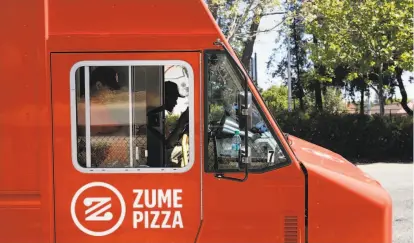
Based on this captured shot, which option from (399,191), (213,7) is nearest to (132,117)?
(399,191)

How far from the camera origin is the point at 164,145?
319 centimetres

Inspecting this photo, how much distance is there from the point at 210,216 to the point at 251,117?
738 millimetres

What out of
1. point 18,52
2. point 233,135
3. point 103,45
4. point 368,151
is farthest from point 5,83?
point 368,151

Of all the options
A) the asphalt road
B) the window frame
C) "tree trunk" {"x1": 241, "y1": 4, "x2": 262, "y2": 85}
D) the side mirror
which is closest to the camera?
the side mirror

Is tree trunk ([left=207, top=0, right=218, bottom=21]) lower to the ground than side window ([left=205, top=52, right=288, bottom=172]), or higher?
higher

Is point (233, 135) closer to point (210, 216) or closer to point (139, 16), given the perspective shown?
point (210, 216)

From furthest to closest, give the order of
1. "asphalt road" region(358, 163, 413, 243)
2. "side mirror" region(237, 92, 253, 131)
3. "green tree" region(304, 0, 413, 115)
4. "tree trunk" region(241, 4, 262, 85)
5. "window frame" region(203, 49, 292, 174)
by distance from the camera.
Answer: "green tree" region(304, 0, 413, 115), "tree trunk" region(241, 4, 262, 85), "asphalt road" region(358, 163, 413, 243), "window frame" region(203, 49, 292, 174), "side mirror" region(237, 92, 253, 131)

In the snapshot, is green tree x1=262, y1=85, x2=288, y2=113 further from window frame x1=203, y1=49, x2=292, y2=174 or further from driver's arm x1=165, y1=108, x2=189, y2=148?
driver's arm x1=165, y1=108, x2=189, y2=148

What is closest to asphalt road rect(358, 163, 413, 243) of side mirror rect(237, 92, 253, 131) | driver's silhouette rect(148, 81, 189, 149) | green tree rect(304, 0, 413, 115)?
green tree rect(304, 0, 413, 115)

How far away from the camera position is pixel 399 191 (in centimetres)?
956

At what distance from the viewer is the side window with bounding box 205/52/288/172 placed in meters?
3.11

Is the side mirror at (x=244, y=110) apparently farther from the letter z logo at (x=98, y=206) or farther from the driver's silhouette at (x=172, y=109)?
A: the letter z logo at (x=98, y=206)

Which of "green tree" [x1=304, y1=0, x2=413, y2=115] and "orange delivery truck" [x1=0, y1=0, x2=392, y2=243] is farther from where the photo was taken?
"green tree" [x1=304, y1=0, x2=413, y2=115]

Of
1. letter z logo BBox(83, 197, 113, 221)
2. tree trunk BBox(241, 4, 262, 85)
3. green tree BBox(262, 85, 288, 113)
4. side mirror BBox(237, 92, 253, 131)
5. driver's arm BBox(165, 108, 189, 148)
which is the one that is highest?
tree trunk BBox(241, 4, 262, 85)
